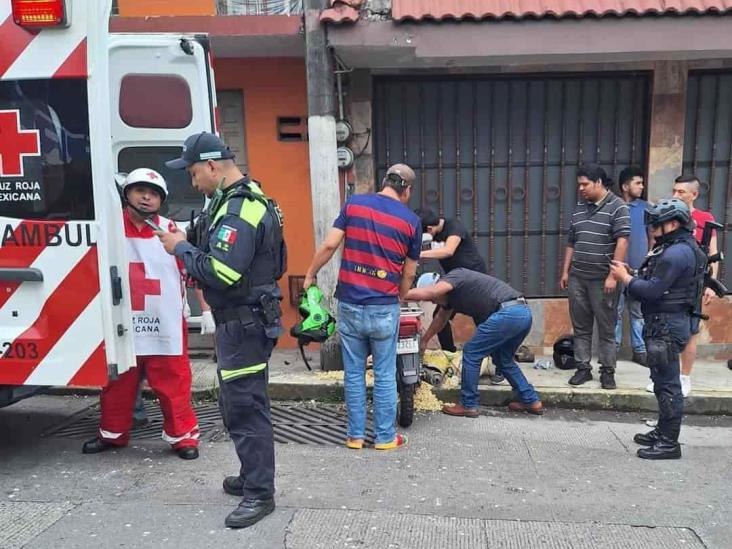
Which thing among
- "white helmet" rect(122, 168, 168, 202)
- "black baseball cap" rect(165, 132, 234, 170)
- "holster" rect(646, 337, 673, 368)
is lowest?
"holster" rect(646, 337, 673, 368)

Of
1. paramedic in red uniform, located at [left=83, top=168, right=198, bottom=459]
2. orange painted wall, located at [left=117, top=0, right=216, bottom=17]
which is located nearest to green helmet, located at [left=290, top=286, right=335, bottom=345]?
paramedic in red uniform, located at [left=83, top=168, right=198, bottom=459]

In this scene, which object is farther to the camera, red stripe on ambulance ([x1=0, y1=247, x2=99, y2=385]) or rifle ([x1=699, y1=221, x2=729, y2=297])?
rifle ([x1=699, y1=221, x2=729, y2=297])

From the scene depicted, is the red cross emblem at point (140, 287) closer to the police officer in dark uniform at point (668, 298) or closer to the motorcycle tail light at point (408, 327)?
the motorcycle tail light at point (408, 327)

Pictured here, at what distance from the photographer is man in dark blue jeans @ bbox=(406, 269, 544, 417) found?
4273mm

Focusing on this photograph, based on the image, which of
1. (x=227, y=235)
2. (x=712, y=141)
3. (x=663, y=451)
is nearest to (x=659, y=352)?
(x=663, y=451)

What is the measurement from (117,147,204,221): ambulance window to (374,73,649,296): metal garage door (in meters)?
2.00

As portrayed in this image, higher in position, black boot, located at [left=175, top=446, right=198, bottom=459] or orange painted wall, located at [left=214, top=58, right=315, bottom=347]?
orange painted wall, located at [left=214, top=58, right=315, bottom=347]

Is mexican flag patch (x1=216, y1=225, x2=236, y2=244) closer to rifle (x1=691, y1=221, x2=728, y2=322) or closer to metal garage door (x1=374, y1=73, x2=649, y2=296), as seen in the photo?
rifle (x1=691, y1=221, x2=728, y2=322)

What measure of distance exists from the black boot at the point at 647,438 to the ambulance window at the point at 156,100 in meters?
3.82

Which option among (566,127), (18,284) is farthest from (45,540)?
(566,127)

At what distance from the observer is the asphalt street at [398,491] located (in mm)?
2848

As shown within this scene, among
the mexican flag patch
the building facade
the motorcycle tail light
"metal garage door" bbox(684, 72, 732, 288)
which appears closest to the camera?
the mexican flag patch

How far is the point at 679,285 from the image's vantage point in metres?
3.73

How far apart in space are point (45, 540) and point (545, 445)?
2.95 m
